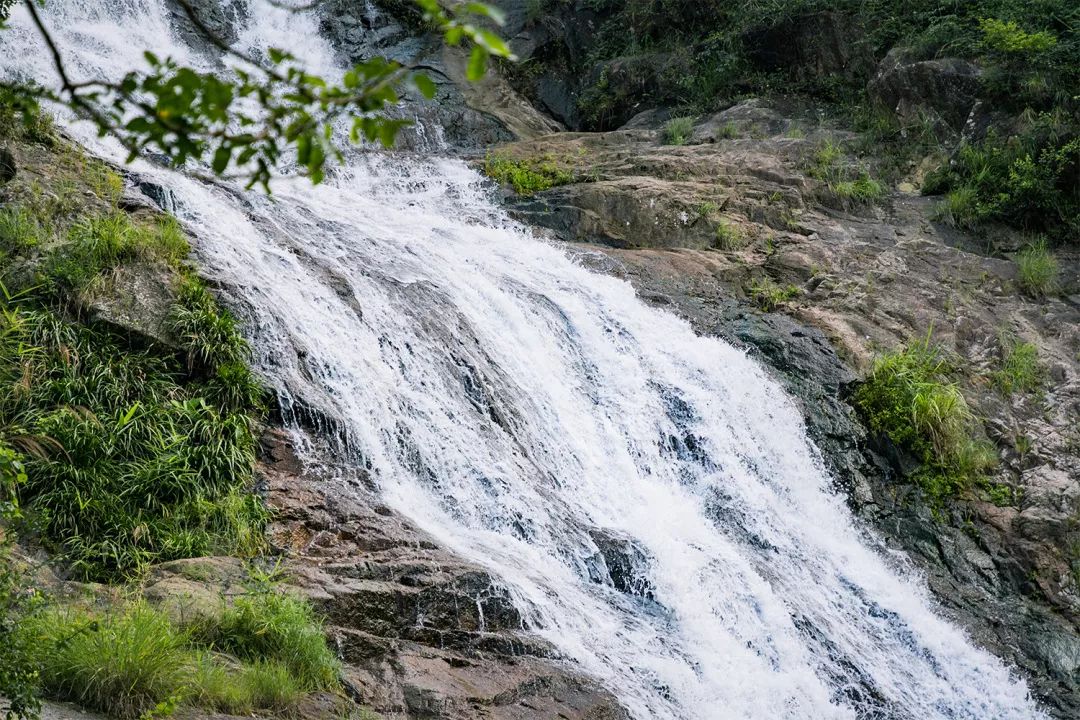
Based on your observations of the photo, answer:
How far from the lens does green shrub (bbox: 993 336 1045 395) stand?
11.4 meters

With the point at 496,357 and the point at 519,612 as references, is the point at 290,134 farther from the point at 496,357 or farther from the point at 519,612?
the point at 496,357

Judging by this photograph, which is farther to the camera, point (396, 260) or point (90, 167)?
point (396, 260)

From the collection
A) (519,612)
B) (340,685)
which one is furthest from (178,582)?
(519,612)

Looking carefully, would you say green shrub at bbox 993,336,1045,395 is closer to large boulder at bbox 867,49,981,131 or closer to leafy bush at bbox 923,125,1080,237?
leafy bush at bbox 923,125,1080,237

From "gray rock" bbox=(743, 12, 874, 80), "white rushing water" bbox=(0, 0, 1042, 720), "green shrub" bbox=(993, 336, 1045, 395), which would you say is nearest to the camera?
"white rushing water" bbox=(0, 0, 1042, 720)

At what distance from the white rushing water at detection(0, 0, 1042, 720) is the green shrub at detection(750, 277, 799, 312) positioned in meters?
1.48

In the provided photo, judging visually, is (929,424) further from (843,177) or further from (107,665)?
(107,665)

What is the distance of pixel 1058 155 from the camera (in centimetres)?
1367

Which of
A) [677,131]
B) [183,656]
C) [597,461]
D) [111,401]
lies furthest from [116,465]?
[677,131]

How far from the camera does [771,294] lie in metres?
12.4

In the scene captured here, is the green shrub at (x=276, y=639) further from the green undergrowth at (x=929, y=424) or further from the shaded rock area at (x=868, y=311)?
the green undergrowth at (x=929, y=424)

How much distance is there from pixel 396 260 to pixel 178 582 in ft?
17.3

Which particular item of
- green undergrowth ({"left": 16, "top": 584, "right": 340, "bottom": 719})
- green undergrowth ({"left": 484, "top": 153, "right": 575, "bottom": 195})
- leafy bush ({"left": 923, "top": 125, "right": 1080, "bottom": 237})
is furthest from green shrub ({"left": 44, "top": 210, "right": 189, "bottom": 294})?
leafy bush ({"left": 923, "top": 125, "right": 1080, "bottom": 237})

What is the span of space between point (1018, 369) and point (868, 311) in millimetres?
1886
